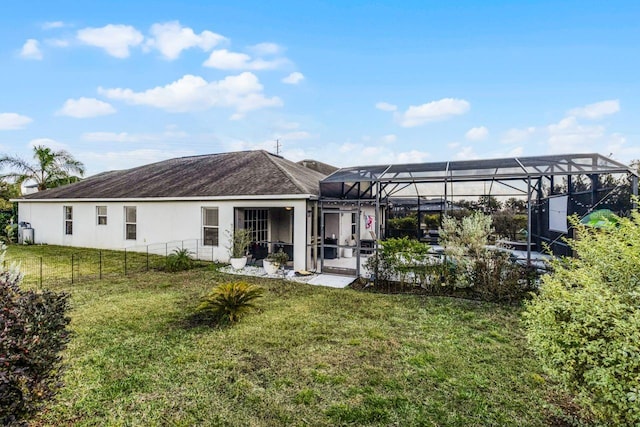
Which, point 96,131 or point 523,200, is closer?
point 523,200

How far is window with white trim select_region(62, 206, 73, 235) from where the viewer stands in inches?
606

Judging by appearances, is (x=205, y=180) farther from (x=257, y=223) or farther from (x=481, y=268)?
(x=481, y=268)

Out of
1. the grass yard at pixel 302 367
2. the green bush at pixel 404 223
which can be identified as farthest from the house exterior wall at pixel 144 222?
the green bush at pixel 404 223

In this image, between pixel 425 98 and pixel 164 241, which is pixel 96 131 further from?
pixel 425 98

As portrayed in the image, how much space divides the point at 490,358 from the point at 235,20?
529 inches

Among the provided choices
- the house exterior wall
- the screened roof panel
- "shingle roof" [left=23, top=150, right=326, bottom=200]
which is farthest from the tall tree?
the screened roof panel

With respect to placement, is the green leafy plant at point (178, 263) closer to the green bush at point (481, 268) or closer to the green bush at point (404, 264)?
the green bush at point (404, 264)

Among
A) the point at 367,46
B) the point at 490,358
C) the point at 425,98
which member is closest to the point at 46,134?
the point at 367,46

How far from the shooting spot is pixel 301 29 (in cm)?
1260

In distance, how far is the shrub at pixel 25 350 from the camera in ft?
6.98

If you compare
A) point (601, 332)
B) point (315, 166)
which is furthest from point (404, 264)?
point (315, 166)

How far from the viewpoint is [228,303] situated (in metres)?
5.82

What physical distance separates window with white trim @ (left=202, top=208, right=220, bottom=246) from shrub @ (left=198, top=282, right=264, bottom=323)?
6.14 meters

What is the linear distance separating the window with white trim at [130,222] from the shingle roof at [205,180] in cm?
64
